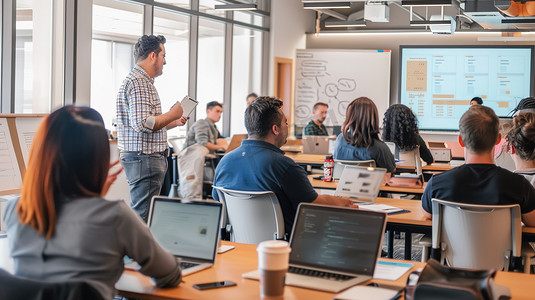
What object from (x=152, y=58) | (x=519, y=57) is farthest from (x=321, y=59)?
(x=152, y=58)

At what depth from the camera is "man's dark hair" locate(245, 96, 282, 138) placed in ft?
10.8

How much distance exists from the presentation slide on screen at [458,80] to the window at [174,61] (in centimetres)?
435

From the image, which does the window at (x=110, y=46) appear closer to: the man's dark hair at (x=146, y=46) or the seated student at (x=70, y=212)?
the man's dark hair at (x=146, y=46)

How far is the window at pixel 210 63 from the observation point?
388 inches

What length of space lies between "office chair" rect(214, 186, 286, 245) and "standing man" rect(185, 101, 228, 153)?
4978 millimetres

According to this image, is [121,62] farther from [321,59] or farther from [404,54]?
[404,54]

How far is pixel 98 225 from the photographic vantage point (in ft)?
5.99

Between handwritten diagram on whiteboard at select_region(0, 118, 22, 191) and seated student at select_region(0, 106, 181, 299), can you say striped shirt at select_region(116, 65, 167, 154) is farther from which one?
seated student at select_region(0, 106, 181, 299)

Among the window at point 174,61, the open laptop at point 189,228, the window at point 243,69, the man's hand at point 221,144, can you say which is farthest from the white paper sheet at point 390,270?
the window at point 243,69


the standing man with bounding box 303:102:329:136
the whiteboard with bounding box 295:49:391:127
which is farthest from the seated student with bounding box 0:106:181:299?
the whiteboard with bounding box 295:49:391:127

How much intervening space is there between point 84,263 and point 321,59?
33.7 ft

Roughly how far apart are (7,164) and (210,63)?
592 centimetres

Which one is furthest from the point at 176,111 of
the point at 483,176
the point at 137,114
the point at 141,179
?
the point at 483,176

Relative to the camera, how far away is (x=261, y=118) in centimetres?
329
